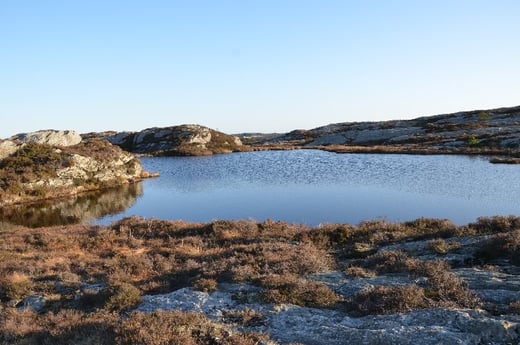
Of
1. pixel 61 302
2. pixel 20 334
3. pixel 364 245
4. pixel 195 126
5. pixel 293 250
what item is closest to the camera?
pixel 20 334

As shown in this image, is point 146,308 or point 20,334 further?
point 146,308

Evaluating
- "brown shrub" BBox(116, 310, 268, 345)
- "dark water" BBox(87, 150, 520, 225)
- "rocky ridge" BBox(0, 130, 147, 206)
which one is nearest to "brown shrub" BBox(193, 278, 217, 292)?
"brown shrub" BBox(116, 310, 268, 345)

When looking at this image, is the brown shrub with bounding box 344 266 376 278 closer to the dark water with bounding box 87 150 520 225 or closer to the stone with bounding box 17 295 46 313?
the stone with bounding box 17 295 46 313

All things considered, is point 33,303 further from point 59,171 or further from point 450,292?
point 59,171

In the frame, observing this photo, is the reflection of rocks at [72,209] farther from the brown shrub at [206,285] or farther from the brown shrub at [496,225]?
the brown shrub at [496,225]

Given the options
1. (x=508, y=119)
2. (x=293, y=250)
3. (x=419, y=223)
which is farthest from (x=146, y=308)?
(x=508, y=119)

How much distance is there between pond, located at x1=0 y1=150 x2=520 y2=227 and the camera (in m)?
31.9

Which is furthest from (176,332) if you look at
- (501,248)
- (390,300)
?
(501,248)

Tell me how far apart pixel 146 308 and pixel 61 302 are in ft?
12.2

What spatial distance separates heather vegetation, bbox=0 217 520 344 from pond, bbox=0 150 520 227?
28.3ft

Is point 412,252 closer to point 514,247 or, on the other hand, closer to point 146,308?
point 514,247

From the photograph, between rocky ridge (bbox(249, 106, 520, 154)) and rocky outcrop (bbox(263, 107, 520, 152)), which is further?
rocky outcrop (bbox(263, 107, 520, 152))

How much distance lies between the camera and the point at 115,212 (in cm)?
3881

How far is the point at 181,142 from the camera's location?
115 m
